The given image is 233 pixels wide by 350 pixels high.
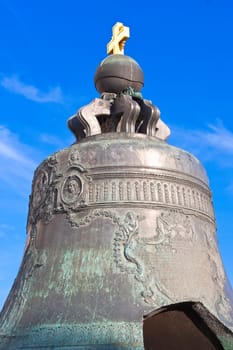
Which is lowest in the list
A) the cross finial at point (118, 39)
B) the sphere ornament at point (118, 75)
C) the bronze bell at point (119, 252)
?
the bronze bell at point (119, 252)

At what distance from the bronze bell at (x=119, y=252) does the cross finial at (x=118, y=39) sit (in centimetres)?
126

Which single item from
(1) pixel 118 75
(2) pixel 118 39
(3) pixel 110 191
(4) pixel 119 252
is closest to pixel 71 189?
(3) pixel 110 191

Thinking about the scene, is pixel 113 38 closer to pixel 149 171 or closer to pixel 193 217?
pixel 149 171

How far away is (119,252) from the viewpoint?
16.8 feet

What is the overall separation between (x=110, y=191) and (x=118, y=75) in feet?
6.63

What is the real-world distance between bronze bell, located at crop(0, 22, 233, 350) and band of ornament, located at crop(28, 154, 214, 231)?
12mm

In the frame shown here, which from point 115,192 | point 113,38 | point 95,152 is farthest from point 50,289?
point 113,38

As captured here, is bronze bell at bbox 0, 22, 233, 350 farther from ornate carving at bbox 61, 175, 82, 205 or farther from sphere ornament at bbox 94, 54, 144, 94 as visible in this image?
sphere ornament at bbox 94, 54, 144, 94

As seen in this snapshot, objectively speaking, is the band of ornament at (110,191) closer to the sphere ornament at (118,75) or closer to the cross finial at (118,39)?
the sphere ornament at (118,75)

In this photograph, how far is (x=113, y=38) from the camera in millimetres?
7285

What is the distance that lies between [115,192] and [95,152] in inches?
22.0

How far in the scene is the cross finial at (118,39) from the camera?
7136 millimetres

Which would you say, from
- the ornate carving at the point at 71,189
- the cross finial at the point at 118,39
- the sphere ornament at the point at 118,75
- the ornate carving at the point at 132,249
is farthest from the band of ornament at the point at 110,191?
the cross finial at the point at 118,39

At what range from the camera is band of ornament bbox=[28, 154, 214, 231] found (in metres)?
5.43
